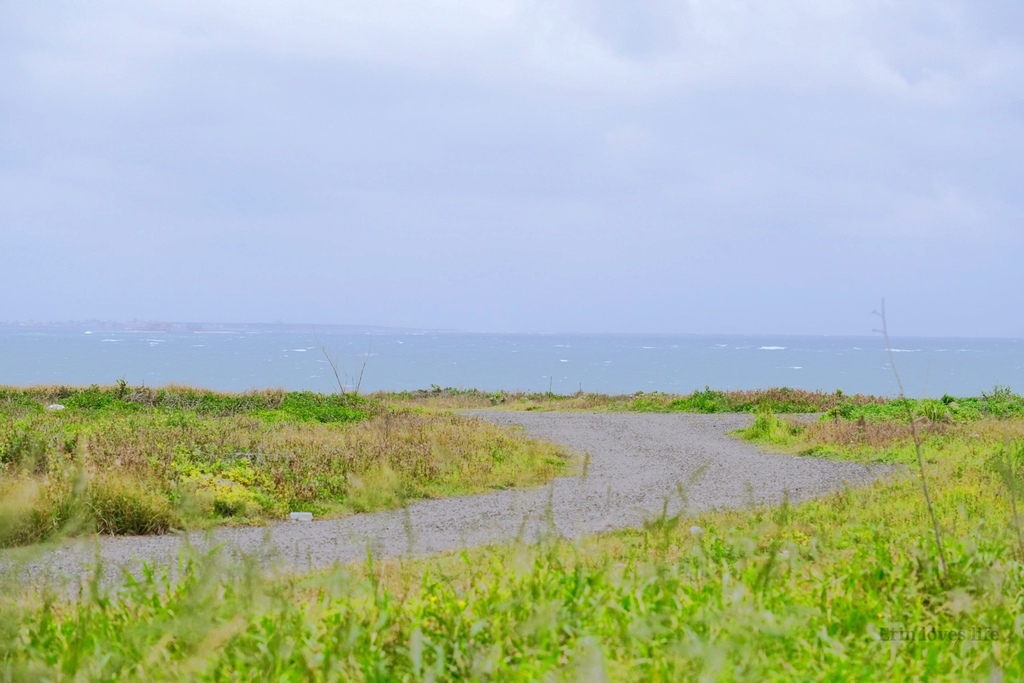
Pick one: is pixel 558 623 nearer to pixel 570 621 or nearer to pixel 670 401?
pixel 570 621

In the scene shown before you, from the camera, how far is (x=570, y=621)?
4633 mm

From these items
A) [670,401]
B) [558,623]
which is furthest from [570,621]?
[670,401]

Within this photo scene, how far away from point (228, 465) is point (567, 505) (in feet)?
17.8

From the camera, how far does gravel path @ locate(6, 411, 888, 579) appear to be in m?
8.02

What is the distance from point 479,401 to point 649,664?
30.6 metres

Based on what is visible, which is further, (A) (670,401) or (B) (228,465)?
(A) (670,401)

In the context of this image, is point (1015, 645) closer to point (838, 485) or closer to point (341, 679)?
point (341, 679)

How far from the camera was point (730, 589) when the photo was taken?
17.2ft

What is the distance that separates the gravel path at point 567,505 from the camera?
802 centimetres

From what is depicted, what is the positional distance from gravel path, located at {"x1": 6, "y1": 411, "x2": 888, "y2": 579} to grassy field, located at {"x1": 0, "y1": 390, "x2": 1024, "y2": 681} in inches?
14.4

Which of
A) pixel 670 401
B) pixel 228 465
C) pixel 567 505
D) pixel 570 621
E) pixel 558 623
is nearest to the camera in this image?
pixel 558 623

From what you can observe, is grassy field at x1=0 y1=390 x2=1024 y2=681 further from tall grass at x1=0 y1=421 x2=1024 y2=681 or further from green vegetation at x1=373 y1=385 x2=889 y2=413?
green vegetation at x1=373 y1=385 x2=889 y2=413

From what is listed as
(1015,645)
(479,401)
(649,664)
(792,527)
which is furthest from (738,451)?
(479,401)

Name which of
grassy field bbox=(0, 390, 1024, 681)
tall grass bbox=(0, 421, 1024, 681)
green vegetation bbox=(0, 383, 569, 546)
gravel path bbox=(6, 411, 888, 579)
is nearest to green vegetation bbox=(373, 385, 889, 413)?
gravel path bbox=(6, 411, 888, 579)
